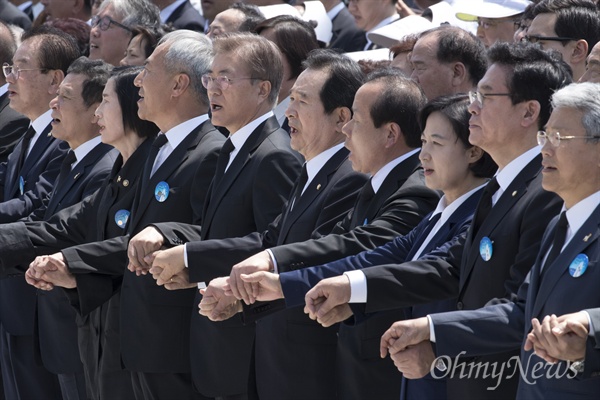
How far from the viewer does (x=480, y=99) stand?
457 centimetres

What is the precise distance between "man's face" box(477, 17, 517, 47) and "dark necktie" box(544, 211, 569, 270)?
307 cm

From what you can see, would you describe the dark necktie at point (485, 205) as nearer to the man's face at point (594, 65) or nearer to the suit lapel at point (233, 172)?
the man's face at point (594, 65)

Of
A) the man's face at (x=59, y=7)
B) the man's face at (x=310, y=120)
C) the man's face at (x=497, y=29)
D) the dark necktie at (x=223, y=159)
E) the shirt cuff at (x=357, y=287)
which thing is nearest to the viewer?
the shirt cuff at (x=357, y=287)

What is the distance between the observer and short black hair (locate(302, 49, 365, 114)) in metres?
5.54

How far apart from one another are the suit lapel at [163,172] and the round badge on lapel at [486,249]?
7.13 ft

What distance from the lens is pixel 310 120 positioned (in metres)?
5.49

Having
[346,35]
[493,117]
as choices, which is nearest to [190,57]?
[493,117]

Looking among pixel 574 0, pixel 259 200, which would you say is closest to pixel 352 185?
pixel 259 200

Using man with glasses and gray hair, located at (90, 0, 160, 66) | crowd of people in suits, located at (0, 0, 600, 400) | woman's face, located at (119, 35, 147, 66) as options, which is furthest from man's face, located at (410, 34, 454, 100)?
man with glasses and gray hair, located at (90, 0, 160, 66)

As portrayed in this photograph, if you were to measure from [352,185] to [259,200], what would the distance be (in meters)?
0.51

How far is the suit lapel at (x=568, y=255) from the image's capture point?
3809mm

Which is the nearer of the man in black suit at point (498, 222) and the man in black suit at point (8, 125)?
the man in black suit at point (498, 222)

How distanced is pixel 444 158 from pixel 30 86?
3.77m

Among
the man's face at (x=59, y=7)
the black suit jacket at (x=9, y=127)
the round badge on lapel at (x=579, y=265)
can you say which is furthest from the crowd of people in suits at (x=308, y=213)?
the man's face at (x=59, y=7)
